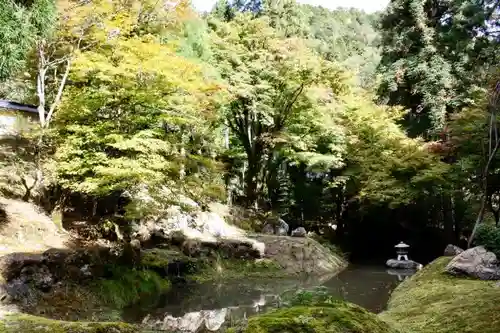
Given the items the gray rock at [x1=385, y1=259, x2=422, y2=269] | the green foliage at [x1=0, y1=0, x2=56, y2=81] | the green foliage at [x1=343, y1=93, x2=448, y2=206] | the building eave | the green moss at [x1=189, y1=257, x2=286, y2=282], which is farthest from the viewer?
the green foliage at [x1=343, y1=93, x2=448, y2=206]

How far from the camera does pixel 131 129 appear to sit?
10531 millimetres

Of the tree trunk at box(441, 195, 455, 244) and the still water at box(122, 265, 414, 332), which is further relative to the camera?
the tree trunk at box(441, 195, 455, 244)

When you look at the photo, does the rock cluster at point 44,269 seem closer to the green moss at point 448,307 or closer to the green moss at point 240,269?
the green moss at point 240,269

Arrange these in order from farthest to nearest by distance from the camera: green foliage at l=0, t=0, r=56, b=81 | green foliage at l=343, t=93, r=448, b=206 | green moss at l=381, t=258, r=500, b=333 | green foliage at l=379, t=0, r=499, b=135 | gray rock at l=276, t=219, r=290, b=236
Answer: green foliage at l=379, t=0, r=499, b=135 → gray rock at l=276, t=219, r=290, b=236 → green foliage at l=343, t=93, r=448, b=206 → green foliage at l=0, t=0, r=56, b=81 → green moss at l=381, t=258, r=500, b=333

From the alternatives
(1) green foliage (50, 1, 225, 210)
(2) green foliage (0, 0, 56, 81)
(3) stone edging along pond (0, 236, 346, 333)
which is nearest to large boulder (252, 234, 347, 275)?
(3) stone edging along pond (0, 236, 346, 333)

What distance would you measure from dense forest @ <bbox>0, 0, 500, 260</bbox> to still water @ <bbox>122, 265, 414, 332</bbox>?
230 centimetres

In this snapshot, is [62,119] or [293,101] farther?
[293,101]

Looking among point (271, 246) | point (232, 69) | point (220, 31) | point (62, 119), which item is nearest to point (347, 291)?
point (271, 246)

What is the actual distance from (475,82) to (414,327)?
17213mm

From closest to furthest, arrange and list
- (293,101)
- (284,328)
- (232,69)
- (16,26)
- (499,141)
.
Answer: (284,328) < (16,26) < (499,141) < (232,69) < (293,101)

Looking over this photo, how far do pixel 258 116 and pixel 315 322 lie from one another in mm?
17895

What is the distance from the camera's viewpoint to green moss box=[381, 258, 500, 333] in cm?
493

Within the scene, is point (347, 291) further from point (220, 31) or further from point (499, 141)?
point (220, 31)

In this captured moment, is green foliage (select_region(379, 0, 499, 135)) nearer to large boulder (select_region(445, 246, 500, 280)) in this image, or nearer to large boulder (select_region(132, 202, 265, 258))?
large boulder (select_region(132, 202, 265, 258))
